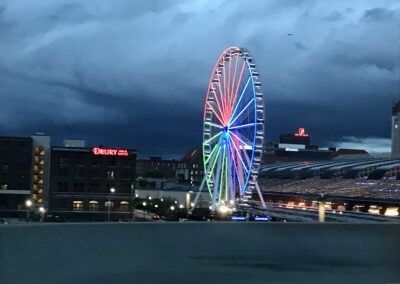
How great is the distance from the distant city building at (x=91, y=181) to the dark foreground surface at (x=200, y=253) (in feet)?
238

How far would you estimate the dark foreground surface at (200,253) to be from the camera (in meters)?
11.9

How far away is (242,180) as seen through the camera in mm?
52625

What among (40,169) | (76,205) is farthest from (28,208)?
(40,169)

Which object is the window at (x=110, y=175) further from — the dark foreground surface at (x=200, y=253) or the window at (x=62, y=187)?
the dark foreground surface at (x=200, y=253)

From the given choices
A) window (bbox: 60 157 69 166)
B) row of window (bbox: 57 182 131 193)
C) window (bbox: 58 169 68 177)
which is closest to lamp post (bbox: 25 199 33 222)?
row of window (bbox: 57 182 131 193)

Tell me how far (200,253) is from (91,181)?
78.3 m

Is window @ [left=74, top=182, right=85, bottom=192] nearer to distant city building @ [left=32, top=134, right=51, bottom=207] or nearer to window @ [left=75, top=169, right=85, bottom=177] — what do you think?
window @ [left=75, top=169, right=85, bottom=177]

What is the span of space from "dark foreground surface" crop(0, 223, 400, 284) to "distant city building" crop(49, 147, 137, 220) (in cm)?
7254

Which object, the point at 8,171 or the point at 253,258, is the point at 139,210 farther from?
the point at 253,258

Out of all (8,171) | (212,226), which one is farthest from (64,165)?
(212,226)

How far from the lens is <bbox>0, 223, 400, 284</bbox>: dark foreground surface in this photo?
39.2 feet

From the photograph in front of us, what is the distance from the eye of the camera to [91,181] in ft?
295

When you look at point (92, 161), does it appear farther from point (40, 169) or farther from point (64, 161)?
point (40, 169)

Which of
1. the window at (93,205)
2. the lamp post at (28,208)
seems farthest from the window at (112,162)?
the lamp post at (28,208)
